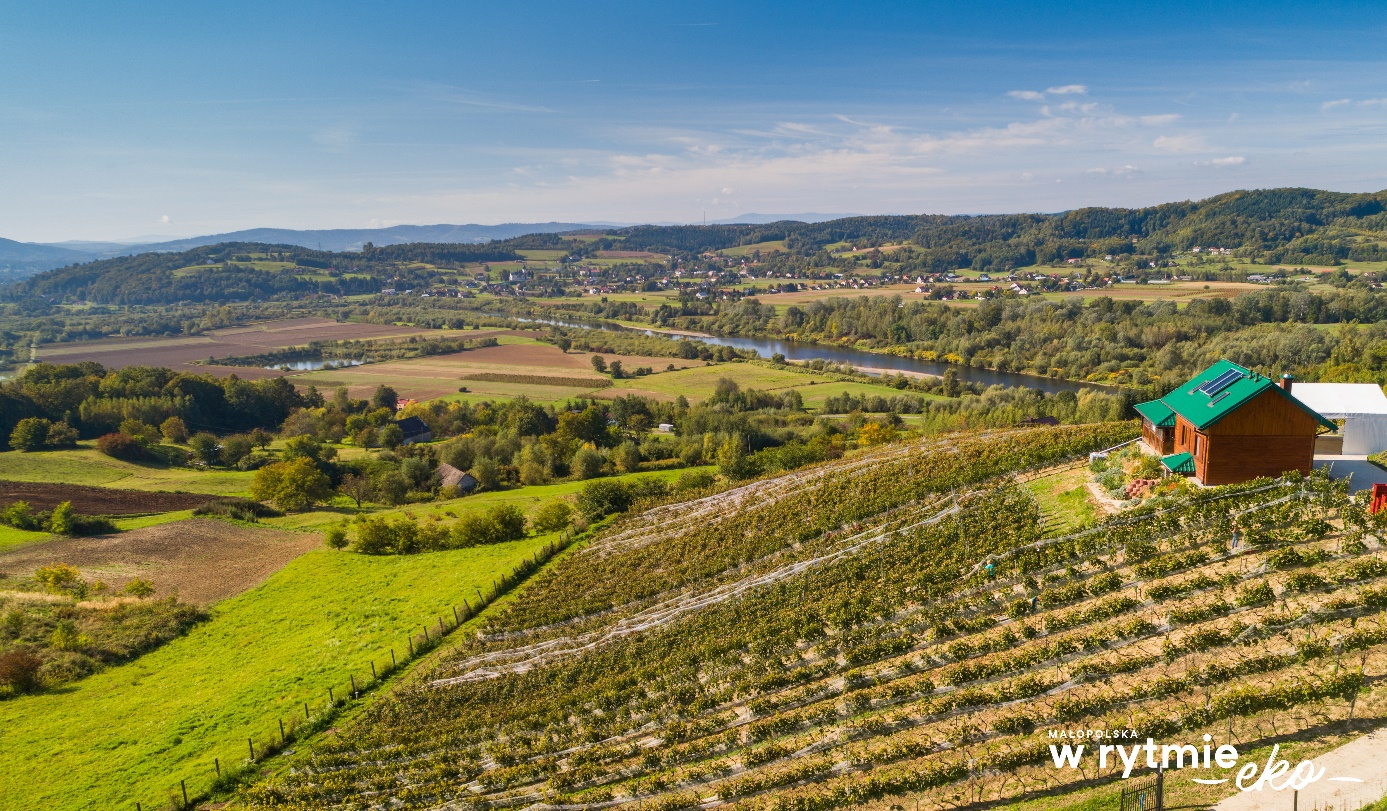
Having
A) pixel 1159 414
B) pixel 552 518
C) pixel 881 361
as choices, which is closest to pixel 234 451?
pixel 552 518

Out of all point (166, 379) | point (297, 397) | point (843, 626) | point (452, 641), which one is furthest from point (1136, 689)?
point (166, 379)

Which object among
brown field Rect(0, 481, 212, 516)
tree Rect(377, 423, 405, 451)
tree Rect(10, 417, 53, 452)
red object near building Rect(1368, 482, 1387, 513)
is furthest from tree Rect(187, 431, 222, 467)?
red object near building Rect(1368, 482, 1387, 513)

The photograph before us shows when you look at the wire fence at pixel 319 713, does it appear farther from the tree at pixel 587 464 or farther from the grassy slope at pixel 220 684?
the tree at pixel 587 464

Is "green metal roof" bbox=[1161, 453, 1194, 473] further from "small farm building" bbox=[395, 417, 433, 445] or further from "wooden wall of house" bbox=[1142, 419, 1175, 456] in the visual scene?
"small farm building" bbox=[395, 417, 433, 445]

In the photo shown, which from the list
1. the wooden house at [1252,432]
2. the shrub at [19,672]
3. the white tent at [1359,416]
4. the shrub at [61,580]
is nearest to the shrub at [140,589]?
the shrub at [61,580]

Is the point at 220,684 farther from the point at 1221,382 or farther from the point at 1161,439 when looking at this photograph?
the point at 1221,382

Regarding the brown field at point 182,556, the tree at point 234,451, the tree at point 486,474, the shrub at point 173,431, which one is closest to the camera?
the brown field at point 182,556

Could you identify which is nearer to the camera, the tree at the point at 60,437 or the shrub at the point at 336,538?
the shrub at the point at 336,538
